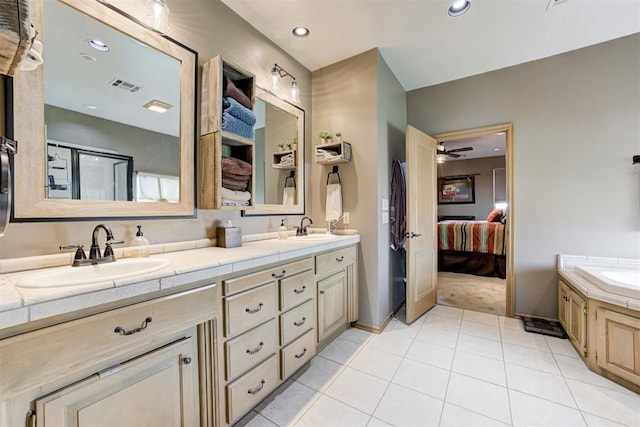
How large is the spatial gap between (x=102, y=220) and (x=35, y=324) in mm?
722

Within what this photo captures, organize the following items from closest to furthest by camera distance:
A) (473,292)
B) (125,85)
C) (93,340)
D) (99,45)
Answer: (93,340)
(99,45)
(125,85)
(473,292)

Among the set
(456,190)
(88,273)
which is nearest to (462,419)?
(88,273)

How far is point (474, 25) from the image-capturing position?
2.23 metres

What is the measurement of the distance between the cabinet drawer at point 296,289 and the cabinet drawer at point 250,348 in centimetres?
14

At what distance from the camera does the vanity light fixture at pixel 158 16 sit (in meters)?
1.48

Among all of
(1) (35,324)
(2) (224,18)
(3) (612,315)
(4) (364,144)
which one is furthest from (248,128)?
(3) (612,315)

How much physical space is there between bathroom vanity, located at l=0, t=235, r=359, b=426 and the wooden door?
1323 mm

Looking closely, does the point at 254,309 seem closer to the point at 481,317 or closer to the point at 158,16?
the point at 158,16

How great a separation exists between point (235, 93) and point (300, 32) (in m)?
0.95

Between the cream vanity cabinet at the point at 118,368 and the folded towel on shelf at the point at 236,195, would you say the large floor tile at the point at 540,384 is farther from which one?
the folded towel on shelf at the point at 236,195

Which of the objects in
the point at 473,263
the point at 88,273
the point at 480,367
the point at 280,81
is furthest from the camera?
the point at 473,263

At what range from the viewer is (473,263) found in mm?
4738

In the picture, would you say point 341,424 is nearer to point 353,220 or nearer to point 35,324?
point 35,324

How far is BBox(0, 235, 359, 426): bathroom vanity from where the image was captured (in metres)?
0.77
